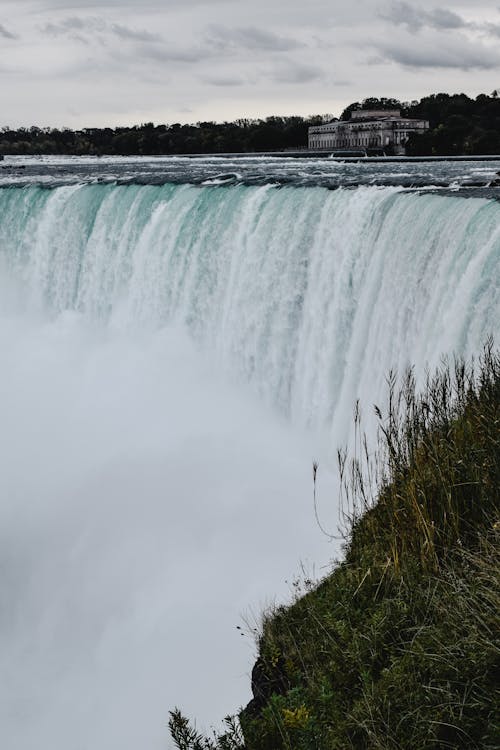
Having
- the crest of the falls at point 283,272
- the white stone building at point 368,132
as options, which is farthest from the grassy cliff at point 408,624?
the white stone building at point 368,132

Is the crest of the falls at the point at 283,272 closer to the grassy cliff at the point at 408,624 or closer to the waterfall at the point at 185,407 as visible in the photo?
the waterfall at the point at 185,407

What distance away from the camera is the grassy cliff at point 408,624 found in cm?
445

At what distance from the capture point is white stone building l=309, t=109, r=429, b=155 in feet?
233

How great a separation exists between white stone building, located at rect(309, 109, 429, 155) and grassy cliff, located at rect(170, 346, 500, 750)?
61047mm

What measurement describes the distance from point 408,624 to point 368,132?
260 ft

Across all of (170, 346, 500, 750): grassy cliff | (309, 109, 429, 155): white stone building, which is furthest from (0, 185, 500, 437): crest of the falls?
(309, 109, 429, 155): white stone building

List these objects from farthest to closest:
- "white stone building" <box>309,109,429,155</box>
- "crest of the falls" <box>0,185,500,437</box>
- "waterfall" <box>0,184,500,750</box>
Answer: "white stone building" <box>309,109,429,155</box>
"crest of the falls" <box>0,185,500,437</box>
"waterfall" <box>0,184,500,750</box>

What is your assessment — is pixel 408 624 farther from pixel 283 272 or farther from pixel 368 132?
pixel 368 132

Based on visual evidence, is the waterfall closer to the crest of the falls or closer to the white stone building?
the crest of the falls

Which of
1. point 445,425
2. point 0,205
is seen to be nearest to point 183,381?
point 0,205

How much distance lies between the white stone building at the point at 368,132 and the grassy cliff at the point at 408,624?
6105 cm

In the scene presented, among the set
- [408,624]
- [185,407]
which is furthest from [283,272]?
[408,624]

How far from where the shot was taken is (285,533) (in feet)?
41.0

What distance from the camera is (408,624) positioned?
5.24m
